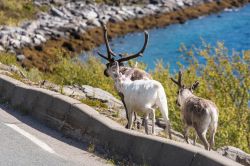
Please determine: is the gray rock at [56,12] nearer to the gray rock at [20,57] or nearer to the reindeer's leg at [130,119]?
the gray rock at [20,57]

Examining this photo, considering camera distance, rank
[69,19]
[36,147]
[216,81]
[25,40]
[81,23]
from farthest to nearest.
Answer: [69,19] → [81,23] → [25,40] → [216,81] → [36,147]

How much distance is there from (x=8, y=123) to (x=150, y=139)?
3835 mm

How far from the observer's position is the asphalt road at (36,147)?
9508mm

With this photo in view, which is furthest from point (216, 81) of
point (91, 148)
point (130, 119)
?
point (91, 148)

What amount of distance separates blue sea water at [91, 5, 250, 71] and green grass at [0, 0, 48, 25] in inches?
352

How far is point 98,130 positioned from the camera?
10.6 m

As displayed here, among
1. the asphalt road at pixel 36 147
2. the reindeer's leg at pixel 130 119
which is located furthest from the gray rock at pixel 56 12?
the reindeer's leg at pixel 130 119

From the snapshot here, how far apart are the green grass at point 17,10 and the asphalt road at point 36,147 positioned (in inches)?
1654

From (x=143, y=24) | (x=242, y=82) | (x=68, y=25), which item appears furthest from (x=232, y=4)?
(x=242, y=82)

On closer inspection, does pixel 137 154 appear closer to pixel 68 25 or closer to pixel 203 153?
pixel 203 153

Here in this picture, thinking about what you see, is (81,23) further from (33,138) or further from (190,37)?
(33,138)

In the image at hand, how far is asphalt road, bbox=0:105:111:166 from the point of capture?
9508 mm

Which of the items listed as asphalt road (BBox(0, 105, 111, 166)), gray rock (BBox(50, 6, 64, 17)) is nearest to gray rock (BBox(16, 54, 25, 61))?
gray rock (BBox(50, 6, 64, 17))

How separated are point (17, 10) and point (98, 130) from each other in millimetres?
47764
